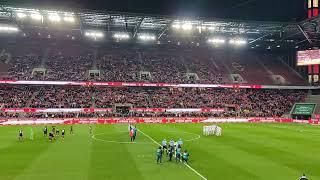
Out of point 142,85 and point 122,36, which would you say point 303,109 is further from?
point 122,36

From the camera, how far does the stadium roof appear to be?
224 ft

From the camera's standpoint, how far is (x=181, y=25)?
7388 cm

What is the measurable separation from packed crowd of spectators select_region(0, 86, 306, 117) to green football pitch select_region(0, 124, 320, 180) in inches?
1467

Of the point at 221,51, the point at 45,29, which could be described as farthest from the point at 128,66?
the point at 221,51

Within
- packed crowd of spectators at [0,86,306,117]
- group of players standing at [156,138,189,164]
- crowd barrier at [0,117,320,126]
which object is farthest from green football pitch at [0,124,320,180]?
packed crowd of spectators at [0,86,306,117]

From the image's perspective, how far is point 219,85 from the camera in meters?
85.2

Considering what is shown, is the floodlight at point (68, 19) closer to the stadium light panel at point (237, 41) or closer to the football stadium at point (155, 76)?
the football stadium at point (155, 76)

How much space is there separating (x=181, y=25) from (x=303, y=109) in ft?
110

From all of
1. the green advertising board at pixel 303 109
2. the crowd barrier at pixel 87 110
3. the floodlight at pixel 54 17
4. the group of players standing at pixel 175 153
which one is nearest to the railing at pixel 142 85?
the crowd barrier at pixel 87 110

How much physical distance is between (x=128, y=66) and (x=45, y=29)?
70.9ft

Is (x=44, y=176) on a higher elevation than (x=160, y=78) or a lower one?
lower

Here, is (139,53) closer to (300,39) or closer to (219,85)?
(219,85)

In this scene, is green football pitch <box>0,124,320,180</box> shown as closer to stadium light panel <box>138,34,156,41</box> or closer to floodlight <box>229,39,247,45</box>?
stadium light panel <box>138,34,156,41</box>

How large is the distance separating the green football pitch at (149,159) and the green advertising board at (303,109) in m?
42.9
